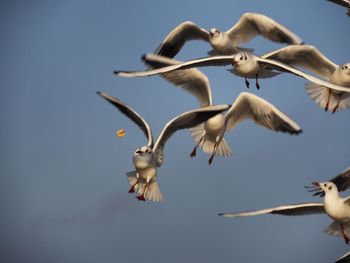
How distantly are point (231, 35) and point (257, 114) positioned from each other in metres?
1.66

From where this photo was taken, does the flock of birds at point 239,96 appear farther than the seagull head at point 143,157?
No

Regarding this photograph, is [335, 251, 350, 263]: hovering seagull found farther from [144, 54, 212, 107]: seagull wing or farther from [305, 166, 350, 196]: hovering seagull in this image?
[144, 54, 212, 107]: seagull wing

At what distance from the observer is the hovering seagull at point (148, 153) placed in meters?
10.9

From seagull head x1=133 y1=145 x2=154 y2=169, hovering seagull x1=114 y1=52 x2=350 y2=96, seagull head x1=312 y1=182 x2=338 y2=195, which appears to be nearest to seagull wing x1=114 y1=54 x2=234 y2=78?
hovering seagull x1=114 y1=52 x2=350 y2=96

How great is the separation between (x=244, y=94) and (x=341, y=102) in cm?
165

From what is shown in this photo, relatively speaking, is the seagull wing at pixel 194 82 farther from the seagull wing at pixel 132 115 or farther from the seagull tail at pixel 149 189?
the seagull tail at pixel 149 189

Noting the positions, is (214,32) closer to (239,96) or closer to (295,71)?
(239,96)

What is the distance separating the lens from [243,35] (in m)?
13.0

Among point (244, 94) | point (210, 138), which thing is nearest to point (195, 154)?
point (210, 138)

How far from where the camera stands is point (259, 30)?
12.8 m

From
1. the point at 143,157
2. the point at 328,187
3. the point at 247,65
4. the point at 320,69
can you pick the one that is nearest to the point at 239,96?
the point at 247,65

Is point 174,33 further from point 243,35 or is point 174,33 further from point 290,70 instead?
point 290,70

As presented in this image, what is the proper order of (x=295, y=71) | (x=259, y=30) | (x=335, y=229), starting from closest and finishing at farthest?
(x=295, y=71)
(x=335, y=229)
(x=259, y=30)

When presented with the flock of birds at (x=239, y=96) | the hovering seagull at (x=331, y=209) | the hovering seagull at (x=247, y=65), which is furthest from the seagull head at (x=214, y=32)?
the hovering seagull at (x=331, y=209)
